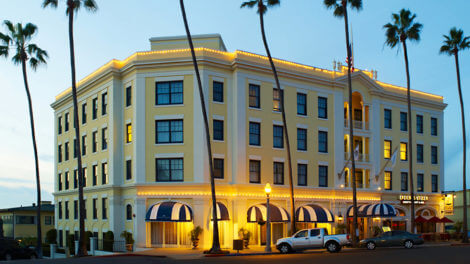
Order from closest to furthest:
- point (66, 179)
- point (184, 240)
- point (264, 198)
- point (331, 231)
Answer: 1. point (184, 240)
2. point (264, 198)
3. point (331, 231)
4. point (66, 179)

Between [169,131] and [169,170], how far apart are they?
9.90 ft

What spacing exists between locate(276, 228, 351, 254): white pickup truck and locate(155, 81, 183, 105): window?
46.5 ft

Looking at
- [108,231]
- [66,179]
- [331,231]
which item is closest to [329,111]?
[331,231]

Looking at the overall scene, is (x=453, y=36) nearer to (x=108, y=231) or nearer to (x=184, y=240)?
(x=184, y=240)

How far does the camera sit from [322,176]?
48.2 m

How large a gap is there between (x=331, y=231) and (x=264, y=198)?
770 centimetres

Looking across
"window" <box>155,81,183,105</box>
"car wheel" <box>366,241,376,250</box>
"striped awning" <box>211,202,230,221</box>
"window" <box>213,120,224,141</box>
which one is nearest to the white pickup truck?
"car wheel" <box>366,241,376,250</box>

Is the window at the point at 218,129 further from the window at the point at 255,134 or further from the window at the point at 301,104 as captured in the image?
the window at the point at 301,104

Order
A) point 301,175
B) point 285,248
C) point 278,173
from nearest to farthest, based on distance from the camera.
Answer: point 285,248 < point 278,173 < point 301,175

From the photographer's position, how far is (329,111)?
161ft

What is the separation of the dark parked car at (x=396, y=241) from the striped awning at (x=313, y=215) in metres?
6.25

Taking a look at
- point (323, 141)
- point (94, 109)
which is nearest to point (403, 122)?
point (323, 141)

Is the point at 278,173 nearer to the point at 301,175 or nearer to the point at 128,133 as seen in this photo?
the point at 301,175

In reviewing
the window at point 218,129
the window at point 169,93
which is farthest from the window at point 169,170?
the window at point 169,93
